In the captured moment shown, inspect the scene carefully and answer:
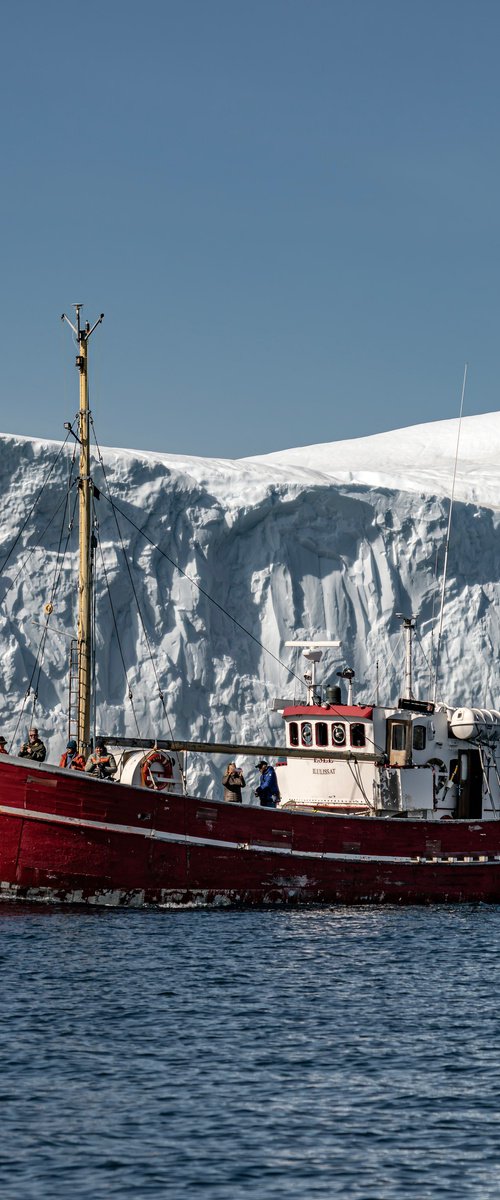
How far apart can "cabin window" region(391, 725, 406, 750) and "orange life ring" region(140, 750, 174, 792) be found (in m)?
4.70

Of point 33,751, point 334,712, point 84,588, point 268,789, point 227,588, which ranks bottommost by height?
point 268,789

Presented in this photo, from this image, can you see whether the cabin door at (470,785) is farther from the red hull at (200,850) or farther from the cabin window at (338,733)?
the cabin window at (338,733)

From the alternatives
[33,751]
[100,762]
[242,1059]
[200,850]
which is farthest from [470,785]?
[242,1059]

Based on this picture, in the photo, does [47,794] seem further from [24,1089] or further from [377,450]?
[377,450]

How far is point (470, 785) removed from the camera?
2641 centimetres

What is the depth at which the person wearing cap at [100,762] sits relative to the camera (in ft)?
69.6

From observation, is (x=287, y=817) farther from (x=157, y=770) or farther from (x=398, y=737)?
(x=398, y=737)

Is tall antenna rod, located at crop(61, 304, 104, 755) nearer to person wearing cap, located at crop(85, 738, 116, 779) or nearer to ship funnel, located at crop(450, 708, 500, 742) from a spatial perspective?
person wearing cap, located at crop(85, 738, 116, 779)

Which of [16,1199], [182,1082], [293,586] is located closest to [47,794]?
[182,1082]

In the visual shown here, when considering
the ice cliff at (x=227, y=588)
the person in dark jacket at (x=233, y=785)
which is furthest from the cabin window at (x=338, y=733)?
the ice cliff at (x=227, y=588)

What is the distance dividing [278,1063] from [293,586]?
24.8 m

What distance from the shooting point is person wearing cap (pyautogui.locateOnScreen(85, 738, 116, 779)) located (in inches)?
835

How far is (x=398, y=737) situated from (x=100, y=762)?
20.2ft

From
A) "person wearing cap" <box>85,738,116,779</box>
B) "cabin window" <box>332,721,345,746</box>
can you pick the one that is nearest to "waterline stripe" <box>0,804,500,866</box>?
"person wearing cap" <box>85,738,116,779</box>
